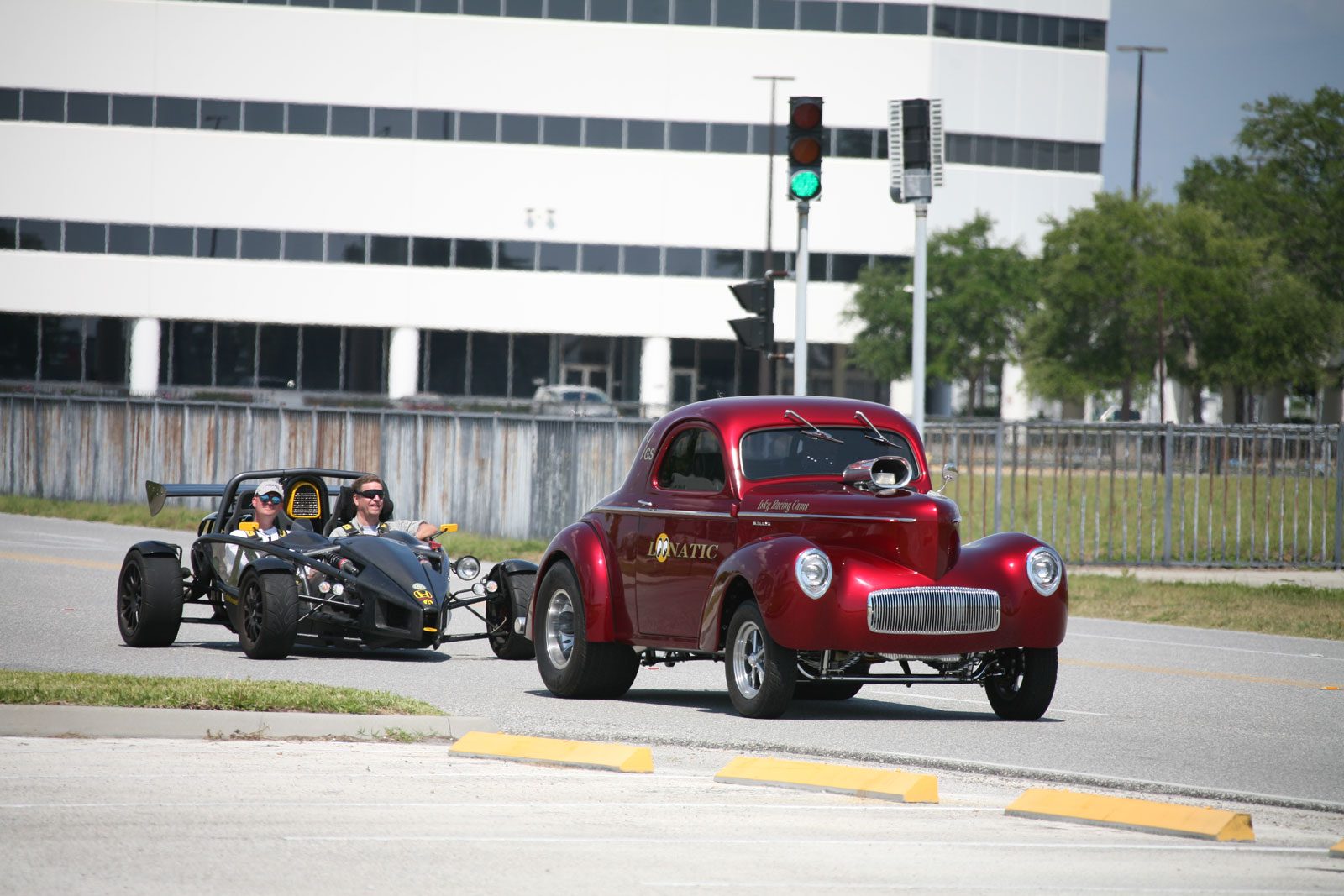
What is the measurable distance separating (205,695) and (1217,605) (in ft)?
43.2

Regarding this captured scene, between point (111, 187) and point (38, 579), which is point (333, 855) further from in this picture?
point (111, 187)

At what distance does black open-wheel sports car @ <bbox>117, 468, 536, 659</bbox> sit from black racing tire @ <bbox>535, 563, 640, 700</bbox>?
124 cm

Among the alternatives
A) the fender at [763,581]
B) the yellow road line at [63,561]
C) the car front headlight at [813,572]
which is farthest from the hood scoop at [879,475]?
the yellow road line at [63,561]

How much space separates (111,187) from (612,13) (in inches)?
708

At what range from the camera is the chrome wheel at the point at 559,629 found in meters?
12.1

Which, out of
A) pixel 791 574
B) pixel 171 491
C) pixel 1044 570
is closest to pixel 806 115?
pixel 171 491

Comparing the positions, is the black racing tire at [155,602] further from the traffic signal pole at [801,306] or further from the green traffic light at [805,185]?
the traffic signal pole at [801,306]

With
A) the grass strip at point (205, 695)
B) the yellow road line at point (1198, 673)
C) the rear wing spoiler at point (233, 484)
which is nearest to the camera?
the grass strip at point (205, 695)

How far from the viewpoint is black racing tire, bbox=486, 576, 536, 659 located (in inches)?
556

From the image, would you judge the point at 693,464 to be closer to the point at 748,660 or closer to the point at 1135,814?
the point at 748,660

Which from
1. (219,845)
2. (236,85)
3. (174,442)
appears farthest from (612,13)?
(219,845)

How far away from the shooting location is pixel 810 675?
35.5 ft

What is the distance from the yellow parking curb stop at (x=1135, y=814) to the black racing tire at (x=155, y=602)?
8.27m

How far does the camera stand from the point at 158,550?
14.4 m
